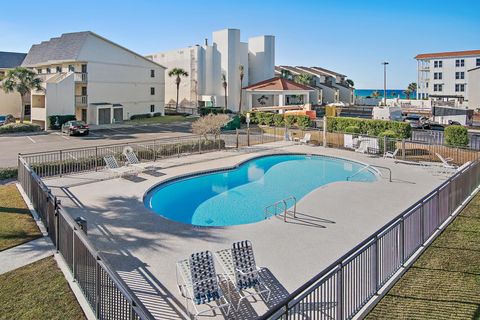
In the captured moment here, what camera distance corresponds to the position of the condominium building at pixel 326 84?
7481 centimetres

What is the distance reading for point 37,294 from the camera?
7703 mm

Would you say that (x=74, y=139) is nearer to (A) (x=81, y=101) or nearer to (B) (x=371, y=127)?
(A) (x=81, y=101)

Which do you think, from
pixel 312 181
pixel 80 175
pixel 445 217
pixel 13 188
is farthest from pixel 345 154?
pixel 13 188

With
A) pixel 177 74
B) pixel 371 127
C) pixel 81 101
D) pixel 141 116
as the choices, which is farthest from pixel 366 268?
pixel 177 74

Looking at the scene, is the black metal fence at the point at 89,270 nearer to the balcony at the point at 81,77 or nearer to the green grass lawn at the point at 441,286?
the green grass lawn at the point at 441,286

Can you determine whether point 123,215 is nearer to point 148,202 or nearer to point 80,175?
point 148,202

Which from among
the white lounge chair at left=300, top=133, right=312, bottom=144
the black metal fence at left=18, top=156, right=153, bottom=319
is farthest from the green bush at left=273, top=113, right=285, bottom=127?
the black metal fence at left=18, top=156, right=153, bottom=319

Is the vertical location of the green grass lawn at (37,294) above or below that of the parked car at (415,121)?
below

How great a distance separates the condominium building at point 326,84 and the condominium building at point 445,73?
1366 centimetres

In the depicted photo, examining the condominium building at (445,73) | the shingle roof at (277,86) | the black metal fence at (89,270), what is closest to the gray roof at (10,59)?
the shingle roof at (277,86)

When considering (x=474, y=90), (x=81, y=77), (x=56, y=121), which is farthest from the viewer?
(x=474, y=90)

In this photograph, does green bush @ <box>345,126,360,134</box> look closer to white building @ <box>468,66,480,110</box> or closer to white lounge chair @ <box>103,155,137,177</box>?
white lounge chair @ <box>103,155,137,177</box>

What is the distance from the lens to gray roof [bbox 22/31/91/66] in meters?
43.2

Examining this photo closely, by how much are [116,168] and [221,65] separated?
40.3 m
